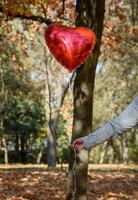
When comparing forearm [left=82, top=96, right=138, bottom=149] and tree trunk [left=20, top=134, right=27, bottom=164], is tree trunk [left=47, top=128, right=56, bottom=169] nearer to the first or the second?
tree trunk [left=20, top=134, right=27, bottom=164]

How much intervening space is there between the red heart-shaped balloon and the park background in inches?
36.3

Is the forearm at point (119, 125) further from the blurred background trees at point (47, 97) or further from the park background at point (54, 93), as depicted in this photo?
the blurred background trees at point (47, 97)

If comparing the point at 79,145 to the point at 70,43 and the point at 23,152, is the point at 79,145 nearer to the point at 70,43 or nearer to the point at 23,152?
the point at 70,43

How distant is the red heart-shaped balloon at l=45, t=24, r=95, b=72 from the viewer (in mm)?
6433

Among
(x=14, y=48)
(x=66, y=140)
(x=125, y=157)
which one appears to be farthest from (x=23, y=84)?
(x=125, y=157)

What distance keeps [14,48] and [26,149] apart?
13.3 m

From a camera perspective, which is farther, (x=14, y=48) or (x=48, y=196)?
(x=14, y=48)

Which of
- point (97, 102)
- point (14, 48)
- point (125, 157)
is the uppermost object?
point (14, 48)

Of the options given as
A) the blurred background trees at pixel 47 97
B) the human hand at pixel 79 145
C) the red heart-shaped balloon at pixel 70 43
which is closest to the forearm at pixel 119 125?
the human hand at pixel 79 145

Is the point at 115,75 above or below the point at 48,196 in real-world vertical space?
above

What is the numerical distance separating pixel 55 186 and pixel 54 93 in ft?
54.6

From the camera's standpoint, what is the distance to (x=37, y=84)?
27109 mm

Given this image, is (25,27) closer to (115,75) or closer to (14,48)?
(14,48)

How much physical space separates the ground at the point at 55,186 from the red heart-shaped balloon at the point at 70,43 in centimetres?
334
